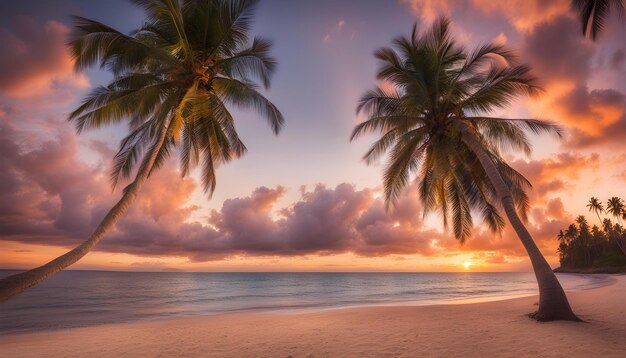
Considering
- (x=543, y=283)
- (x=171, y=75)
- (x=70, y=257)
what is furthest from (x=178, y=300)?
(x=543, y=283)

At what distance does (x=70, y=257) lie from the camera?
18.6 feet

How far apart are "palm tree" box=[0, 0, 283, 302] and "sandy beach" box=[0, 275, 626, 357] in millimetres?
4561

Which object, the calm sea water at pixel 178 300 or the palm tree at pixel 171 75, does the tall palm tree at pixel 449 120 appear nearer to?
Answer: the palm tree at pixel 171 75

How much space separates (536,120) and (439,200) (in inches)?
221

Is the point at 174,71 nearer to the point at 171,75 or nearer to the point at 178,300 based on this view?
the point at 171,75

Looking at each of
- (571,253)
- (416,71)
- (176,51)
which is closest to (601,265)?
(571,253)

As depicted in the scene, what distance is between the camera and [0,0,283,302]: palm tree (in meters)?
9.14

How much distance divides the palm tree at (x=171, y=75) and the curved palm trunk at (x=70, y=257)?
0.19 ft

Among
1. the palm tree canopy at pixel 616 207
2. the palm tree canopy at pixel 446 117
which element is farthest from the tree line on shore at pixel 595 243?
the palm tree canopy at pixel 446 117

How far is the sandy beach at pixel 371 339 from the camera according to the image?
6762mm

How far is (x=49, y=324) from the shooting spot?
15.9m

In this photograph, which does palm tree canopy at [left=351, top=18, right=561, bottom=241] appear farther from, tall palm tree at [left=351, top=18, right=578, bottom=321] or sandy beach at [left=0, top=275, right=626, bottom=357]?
sandy beach at [left=0, top=275, right=626, bottom=357]

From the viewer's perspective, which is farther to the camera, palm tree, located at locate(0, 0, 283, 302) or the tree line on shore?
the tree line on shore

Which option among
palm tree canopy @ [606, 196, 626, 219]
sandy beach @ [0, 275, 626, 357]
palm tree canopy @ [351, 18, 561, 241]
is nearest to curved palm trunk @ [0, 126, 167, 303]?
sandy beach @ [0, 275, 626, 357]
